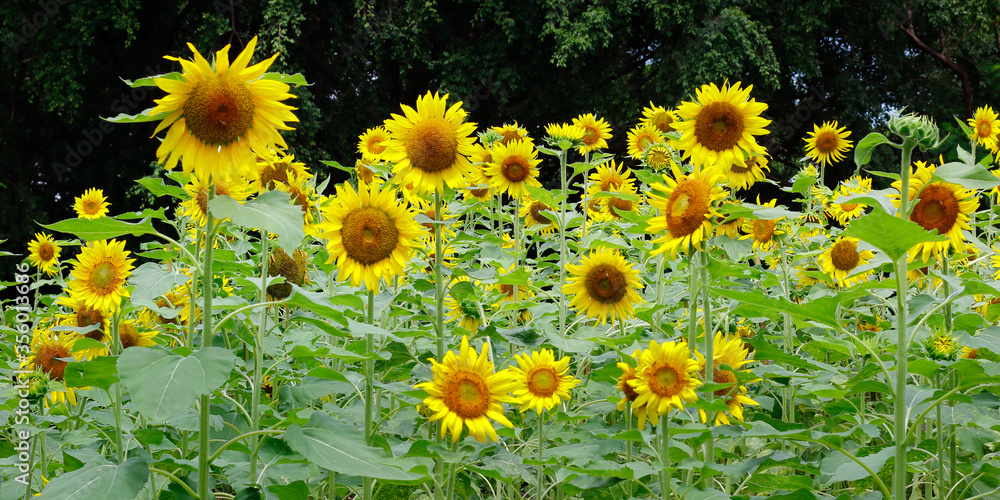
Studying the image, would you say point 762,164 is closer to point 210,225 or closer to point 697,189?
point 697,189

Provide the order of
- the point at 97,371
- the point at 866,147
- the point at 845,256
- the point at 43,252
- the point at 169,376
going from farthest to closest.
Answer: the point at 43,252
the point at 845,256
the point at 866,147
the point at 97,371
the point at 169,376

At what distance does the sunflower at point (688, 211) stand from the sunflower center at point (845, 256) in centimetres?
124

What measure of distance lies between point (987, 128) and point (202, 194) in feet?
11.6

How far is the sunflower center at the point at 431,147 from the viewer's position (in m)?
1.92

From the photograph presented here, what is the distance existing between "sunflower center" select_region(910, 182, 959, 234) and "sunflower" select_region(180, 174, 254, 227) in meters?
1.80

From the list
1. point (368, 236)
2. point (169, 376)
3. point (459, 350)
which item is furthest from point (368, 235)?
point (169, 376)

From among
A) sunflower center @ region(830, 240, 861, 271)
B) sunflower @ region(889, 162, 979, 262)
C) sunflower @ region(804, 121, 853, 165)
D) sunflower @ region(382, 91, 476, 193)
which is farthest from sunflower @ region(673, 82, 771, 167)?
sunflower @ region(804, 121, 853, 165)

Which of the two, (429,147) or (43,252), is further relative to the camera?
(43,252)

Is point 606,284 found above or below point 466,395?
above

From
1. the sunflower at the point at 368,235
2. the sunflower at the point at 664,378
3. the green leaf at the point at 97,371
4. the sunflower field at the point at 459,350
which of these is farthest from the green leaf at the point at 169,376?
the sunflower at the point at 664,378

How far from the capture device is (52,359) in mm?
2107

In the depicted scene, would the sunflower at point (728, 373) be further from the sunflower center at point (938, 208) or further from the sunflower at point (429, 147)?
the sunflower at point (429, 147)

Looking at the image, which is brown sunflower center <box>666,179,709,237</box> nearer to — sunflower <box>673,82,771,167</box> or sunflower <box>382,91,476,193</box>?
sunflower <box>673,82,771,167</box>

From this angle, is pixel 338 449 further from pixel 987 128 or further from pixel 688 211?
pixel 987 128
